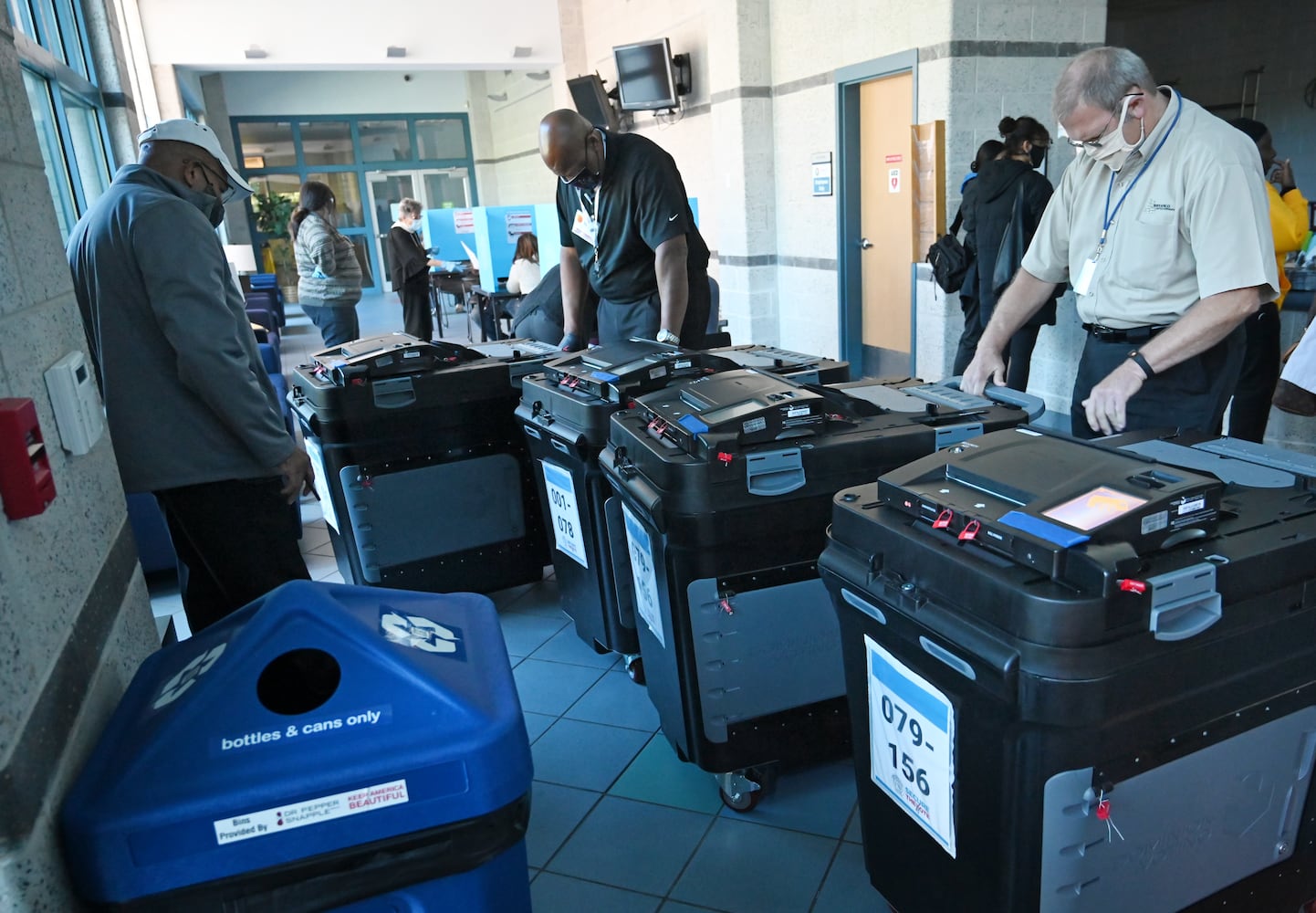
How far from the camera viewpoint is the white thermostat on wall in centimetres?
114

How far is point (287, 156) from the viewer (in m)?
14.9

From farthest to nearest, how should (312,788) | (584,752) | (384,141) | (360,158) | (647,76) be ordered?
(384,141)
(360,158)
(647,76)
(584,752)
(312,788)

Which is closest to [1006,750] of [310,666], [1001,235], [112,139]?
[310,666]

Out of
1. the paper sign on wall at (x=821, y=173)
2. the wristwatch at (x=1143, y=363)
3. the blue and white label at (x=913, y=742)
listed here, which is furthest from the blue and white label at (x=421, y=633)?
the paper sign on wall at (x=821, y=173)

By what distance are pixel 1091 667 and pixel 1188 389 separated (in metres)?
1.37

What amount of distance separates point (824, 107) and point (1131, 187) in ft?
14.0

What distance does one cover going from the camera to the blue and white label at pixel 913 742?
119 cm

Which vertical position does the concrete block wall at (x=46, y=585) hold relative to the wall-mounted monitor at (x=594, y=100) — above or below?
below

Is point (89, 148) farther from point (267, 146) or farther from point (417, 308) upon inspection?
point (267, 146)

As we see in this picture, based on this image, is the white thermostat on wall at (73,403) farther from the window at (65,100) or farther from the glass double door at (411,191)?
the glass double door at (411,191)

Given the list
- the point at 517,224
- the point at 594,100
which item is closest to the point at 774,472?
the point at 517,224

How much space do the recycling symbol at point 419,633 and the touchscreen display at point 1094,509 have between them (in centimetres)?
73

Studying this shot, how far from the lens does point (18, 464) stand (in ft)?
2.97

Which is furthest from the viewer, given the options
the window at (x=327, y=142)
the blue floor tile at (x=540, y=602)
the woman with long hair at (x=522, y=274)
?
the window at (x=327, y=142)
